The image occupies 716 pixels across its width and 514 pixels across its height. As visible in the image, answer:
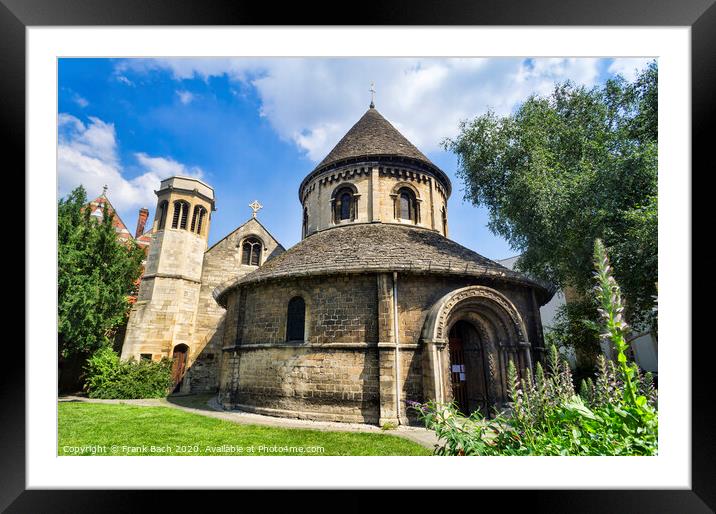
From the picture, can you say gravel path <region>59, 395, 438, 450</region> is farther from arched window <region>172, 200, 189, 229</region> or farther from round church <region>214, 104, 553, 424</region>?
arched window <region>172, 200, 189, 229</region>

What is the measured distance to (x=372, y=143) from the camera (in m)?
16.1

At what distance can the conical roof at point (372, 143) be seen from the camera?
15586mm

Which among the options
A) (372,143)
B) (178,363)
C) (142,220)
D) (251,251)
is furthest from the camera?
(142,220)

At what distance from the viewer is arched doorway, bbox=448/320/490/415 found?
33.6 ft

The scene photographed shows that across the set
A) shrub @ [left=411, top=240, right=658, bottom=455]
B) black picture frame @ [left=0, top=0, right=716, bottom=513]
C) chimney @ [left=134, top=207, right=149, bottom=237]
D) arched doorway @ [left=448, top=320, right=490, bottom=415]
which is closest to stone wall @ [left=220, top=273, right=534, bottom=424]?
arched doorway @ [left=448, top=320, right=490, bottom=415]

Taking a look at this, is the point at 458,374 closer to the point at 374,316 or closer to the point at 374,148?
the point at 374,316

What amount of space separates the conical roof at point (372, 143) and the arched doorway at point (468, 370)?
8696 millimetres

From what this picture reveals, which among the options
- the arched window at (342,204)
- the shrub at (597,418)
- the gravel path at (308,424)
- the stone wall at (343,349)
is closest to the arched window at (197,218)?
the arched window at (342,204)

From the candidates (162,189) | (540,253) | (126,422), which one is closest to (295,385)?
(126,422)

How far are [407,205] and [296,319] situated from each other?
25.4ft

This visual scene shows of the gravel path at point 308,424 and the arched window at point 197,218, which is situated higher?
the arched window at point 197,218
